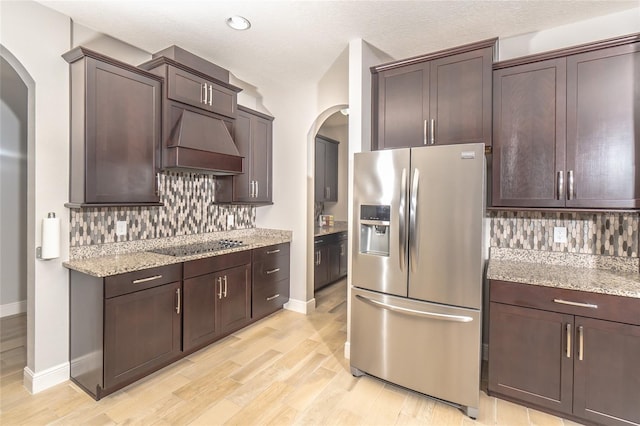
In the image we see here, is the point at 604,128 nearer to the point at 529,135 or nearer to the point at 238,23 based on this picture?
the point at 529,135

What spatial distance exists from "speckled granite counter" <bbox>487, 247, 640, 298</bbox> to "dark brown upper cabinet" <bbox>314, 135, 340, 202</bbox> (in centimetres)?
307

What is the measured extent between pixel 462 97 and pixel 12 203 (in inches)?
197

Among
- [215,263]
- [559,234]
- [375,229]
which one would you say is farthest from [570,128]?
[215,263]

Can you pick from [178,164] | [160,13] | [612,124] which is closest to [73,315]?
[178,164]

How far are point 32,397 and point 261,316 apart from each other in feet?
6.52

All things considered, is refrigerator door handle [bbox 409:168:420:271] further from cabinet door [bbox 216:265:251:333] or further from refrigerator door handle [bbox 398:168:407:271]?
cabinet door [bbox 216:265:251:333]

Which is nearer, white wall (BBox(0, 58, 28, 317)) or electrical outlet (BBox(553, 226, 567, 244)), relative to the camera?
electrical outlet (BBox(553, 226, 567, 244))

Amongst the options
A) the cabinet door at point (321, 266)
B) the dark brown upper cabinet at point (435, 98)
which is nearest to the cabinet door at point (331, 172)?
the cabinet door at point (321, 266)

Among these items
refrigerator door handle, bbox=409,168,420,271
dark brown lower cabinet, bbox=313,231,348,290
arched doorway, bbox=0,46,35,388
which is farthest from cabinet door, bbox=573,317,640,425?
arched doorway, bbox=0,46,35,388

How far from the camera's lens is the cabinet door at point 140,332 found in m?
2.24

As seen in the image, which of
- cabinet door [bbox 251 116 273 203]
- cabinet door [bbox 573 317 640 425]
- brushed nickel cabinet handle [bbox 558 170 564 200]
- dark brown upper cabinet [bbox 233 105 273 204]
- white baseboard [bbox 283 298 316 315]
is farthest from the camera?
white baseboard [bbox 283 298 316 315]

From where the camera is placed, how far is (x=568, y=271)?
2.33 metres

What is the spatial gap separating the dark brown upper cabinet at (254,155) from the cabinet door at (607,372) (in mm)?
3248

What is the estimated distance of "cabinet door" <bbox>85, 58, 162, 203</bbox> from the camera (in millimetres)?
2322
